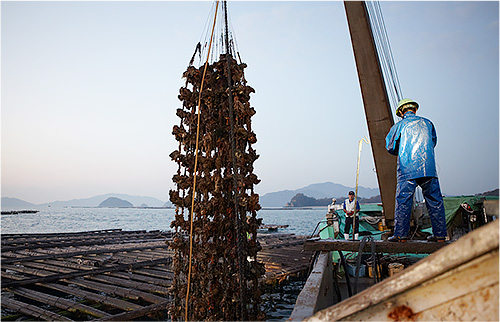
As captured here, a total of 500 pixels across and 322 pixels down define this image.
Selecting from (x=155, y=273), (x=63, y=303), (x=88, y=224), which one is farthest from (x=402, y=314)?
(x=88, y=224)

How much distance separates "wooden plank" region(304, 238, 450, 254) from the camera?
397 centimetres

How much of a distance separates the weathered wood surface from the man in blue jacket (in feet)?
11.7

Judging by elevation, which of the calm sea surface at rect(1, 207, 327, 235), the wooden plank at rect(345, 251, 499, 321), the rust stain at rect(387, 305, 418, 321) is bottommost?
the calm sea surface at rect(1, 207, 327, 235)

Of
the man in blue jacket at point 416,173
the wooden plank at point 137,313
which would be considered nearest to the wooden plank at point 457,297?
the man in blue jacket at point 416,173

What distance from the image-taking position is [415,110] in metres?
5.03

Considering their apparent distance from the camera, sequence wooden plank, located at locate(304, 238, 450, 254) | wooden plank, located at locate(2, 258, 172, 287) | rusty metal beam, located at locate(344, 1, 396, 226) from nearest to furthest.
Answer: wooden plank, located at locate(304, 238, 450, 254)
rusty metal beam, located at locate(344, 1, 396, 226)
wooden plank, located at locate(2, 258, 172, 287)

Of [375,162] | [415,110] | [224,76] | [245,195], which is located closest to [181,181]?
[245,195]

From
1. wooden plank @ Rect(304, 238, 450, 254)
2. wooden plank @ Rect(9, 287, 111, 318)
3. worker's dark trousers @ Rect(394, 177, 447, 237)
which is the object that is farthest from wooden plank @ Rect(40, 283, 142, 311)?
worker's dark trousers @ Rect(394, 177, 447, 237)

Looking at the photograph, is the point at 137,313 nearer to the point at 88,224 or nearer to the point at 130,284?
the point at 130,284

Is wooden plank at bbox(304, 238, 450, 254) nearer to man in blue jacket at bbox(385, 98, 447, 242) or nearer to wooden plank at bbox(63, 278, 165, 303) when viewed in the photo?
man in blue jacket at bbox(385, 98, 447, 242)

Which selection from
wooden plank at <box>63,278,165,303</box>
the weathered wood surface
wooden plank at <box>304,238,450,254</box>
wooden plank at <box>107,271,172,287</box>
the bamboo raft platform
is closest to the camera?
the weathered wood surface

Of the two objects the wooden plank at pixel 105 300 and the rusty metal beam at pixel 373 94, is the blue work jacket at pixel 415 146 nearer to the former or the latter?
the rusty metal beam at pixel 373 94

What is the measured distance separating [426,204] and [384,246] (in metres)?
1.03

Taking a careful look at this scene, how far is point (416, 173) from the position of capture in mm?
4523
